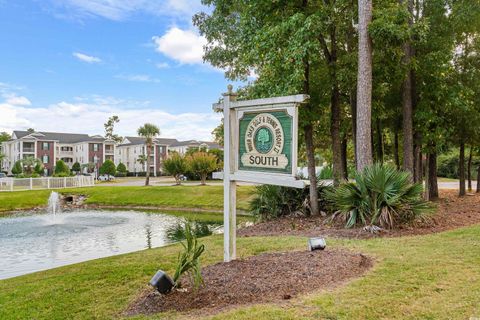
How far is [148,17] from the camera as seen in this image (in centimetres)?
1827

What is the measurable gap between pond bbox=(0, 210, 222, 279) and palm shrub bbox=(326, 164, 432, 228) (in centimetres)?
424

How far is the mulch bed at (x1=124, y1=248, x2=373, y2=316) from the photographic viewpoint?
11.3ft

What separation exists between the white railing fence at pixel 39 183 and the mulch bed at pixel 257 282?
28339 mm

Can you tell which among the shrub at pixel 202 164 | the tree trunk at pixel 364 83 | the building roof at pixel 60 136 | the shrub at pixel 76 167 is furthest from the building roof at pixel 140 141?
the tree trunk at pixel 364 83

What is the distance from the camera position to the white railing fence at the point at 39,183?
27547mm

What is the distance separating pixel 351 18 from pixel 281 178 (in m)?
8.23

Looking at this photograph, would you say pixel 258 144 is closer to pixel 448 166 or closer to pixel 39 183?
pixel 39 183

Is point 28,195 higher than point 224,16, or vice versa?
point 224,16

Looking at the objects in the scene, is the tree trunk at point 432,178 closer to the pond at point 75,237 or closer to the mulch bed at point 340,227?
the mulch bed at point 340,227

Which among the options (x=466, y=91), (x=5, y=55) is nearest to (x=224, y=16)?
(x=466, y=91)

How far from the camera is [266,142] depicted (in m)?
4.34

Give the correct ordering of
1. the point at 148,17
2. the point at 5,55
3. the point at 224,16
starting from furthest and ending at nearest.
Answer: the point at 5,55
the point at 148,17
the point at 224,16

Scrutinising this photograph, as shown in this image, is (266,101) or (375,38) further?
(375,38)

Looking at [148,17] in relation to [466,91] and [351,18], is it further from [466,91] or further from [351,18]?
[466,91]
